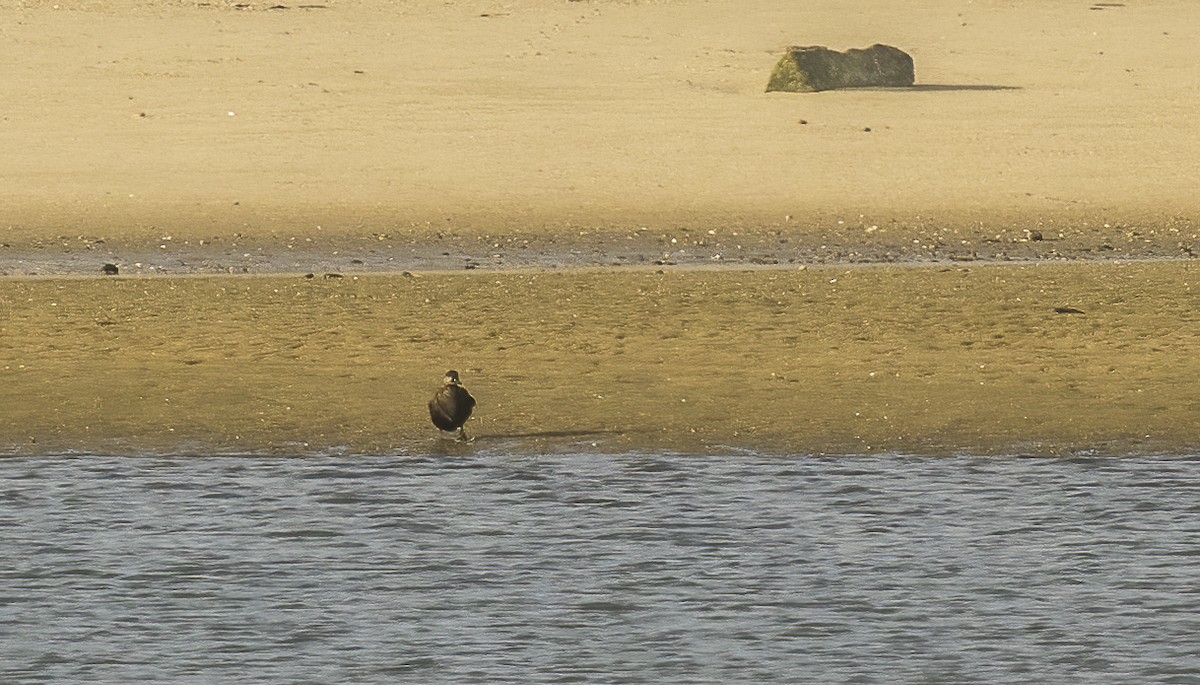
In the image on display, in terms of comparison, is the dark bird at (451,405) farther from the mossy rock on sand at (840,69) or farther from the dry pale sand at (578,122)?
the mossy rock on sand at (840,69)

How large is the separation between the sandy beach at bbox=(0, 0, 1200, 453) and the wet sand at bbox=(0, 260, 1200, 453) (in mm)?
37

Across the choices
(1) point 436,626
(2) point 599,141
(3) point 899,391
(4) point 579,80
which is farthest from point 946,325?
(4) point 579,80

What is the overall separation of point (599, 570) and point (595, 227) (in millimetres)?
10273

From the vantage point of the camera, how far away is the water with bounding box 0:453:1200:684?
25.1 ft

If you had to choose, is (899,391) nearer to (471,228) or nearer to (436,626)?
(436,626)

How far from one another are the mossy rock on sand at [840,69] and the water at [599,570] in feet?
47.1

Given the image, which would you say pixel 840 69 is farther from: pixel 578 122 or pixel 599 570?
pixel 599 570

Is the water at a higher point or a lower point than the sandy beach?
lower

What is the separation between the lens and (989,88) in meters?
25.5

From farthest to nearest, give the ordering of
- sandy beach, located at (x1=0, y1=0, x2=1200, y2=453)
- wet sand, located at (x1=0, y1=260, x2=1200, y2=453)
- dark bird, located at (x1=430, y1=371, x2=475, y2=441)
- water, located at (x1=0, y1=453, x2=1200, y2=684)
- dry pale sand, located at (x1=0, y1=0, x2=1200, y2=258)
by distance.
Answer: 1. dry pale sand, located at (x1=0, y1=0, x2=1200, y2=258)
2. sandy beach, located at (x1=0, y1=0, x2=1200, y2=453)
3. wet sand, located at (x1=0, y1=260, x2=1200, y2=453)
4. dark bird, located at (x1=430, y1=371, x2=475, y2=441)
5. water, located at (x1=0, y1=453, x2=1200, y2=684)

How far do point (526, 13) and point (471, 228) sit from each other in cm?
1089

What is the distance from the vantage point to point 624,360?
13.3 meters

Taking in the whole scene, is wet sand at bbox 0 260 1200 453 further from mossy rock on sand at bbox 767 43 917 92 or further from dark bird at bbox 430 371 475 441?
mossy rock on sand at bbox 767 43 917 92

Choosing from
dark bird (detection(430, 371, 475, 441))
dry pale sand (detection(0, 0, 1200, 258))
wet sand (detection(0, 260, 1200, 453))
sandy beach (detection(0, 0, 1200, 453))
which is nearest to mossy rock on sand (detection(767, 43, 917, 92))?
dry pale sand (detection(0, 0, 1200, 258))
